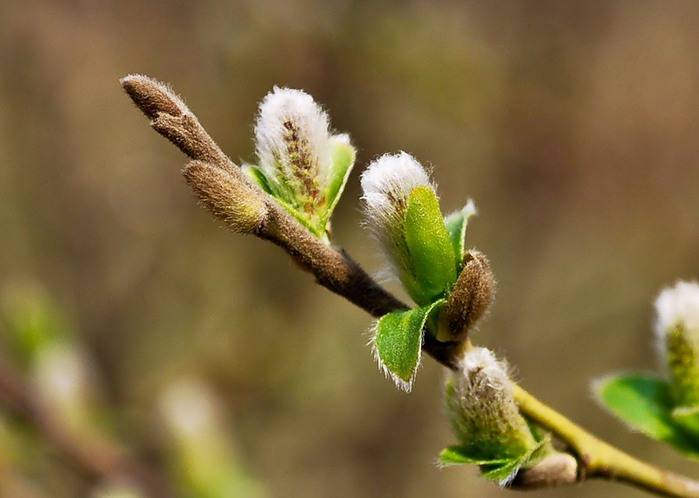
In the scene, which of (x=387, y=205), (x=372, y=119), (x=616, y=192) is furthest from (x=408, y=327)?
(x=616, y=192)

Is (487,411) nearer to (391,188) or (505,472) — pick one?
(505,472)

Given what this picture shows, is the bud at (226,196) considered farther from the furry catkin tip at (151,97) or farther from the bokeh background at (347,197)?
the bokeh background at (347,197)

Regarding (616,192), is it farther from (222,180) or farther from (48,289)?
(222,180)

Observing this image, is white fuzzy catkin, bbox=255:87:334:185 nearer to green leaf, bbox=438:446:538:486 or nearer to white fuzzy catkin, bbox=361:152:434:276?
white fuzzy catkin, bbox=361:152:434:276

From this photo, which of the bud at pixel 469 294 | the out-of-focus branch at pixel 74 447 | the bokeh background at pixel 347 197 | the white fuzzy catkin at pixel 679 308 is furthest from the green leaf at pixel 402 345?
the bokeh background at pixel 347 197

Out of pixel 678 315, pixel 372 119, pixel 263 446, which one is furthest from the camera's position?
pixel 263 446

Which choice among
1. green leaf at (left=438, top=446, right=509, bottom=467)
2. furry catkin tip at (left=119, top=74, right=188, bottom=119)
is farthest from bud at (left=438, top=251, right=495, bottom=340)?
furry catkin tip at (left=119, top=74, right=188, bottom=119)
